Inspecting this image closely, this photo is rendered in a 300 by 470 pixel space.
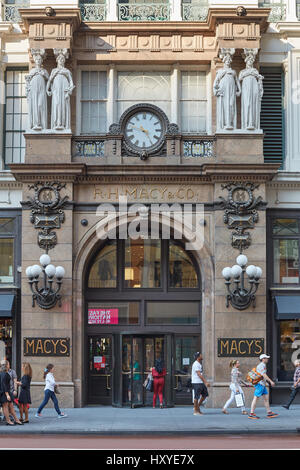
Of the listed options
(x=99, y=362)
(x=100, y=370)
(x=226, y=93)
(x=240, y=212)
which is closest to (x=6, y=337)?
(x=99, y=362)

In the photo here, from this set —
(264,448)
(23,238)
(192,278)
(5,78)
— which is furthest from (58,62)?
(264,448)

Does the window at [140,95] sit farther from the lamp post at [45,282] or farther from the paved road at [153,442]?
the paved road at [153,442]

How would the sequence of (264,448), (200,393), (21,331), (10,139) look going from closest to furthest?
(264,448) → (200,393) → (21,331) → (10,139)

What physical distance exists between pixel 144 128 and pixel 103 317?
20.1ft

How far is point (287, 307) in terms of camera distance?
88.2ft

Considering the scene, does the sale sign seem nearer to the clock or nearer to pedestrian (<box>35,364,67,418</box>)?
A: pedestrian (<box>35,364,67,418</box>)

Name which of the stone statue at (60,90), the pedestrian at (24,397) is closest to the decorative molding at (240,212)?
the stone statue at (60,90)

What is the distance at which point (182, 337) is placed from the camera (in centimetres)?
2773

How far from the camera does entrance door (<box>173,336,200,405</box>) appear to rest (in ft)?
90.3

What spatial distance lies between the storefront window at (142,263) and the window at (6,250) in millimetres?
3656

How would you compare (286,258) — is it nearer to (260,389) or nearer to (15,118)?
(260,389)

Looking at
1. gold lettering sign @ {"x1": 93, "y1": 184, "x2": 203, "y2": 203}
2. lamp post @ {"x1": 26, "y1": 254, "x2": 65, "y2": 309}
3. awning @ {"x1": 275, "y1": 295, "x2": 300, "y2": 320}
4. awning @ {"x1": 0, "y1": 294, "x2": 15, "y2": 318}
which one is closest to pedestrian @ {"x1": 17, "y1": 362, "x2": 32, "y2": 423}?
lamp post @ {"x1": 26, "y1": 254, "x2": 65, "y2": 309}

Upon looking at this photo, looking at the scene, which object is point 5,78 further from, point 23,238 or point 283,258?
point 283,258

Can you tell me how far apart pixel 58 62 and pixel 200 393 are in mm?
10944
